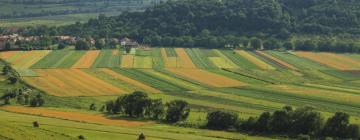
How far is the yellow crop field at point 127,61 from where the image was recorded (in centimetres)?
14462

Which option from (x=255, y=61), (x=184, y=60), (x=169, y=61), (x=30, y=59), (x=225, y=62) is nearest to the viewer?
(x=225, y=62)

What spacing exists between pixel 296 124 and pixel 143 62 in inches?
3088

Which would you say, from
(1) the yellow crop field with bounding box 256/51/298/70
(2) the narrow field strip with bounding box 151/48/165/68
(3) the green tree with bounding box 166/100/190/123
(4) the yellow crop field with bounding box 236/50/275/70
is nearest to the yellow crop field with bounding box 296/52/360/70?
(1) the yellow crop field with bounding box 256/51/298/70

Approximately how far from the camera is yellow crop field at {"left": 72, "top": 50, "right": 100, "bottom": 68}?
5659 inches

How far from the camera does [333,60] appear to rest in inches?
6112

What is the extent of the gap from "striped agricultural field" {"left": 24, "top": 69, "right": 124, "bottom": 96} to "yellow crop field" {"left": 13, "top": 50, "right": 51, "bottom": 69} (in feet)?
30.4

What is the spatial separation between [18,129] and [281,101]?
46862 mm

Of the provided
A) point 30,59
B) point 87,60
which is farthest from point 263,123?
point 30,59

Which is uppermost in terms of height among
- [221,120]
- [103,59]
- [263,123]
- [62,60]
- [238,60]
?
[238,60]

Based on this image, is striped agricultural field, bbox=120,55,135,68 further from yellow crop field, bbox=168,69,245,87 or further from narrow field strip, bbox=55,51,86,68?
yellow crop field, bbox=168,69,245,87

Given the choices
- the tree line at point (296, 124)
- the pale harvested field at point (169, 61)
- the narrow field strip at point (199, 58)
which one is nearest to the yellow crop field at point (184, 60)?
the narrow field strip at point (199, 58)

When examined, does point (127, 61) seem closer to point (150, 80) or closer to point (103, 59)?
point (103, 59)

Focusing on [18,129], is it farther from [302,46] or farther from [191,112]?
[302,46]

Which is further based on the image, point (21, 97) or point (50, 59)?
point (50, 59)
